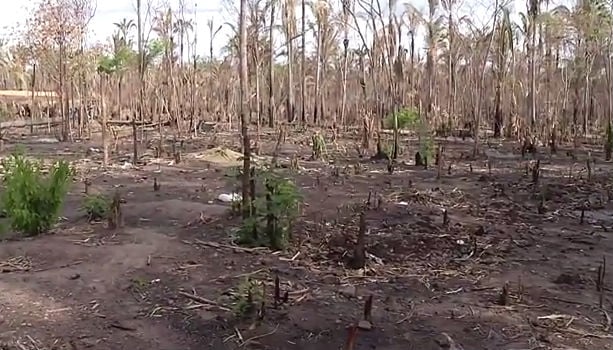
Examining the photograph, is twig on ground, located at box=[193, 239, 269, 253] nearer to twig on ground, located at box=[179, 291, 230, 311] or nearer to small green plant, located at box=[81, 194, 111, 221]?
twig on ground, located at box=[179, 291, 230, 311]

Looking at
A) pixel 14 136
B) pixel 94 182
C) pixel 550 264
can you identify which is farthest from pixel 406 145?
pixel 14 136

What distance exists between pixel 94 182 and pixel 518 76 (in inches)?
A: 689

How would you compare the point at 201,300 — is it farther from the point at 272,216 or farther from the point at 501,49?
the point at 501,49

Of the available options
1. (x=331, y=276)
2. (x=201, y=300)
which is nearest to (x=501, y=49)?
(x=331, y=276)

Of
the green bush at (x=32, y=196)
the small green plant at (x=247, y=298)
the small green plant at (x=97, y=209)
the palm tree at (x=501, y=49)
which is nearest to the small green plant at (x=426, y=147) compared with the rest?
the palm tree at (x=501, y=49)

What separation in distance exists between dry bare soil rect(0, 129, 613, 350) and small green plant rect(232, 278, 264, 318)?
5 centimetres

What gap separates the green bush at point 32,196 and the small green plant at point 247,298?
240 cm

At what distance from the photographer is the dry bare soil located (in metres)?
3.65

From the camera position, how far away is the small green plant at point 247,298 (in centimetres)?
377

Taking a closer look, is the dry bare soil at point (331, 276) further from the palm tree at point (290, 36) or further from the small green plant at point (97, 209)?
the palm tree at point (290, 36)

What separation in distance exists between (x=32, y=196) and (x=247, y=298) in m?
2.76

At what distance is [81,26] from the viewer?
15914mm

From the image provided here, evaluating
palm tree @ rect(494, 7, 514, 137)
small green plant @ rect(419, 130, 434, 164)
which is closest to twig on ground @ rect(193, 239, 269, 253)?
small green plant @ rect(419, 130, 434, 164)

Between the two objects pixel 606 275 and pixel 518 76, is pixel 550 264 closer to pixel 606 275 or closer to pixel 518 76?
pixel 606 275
